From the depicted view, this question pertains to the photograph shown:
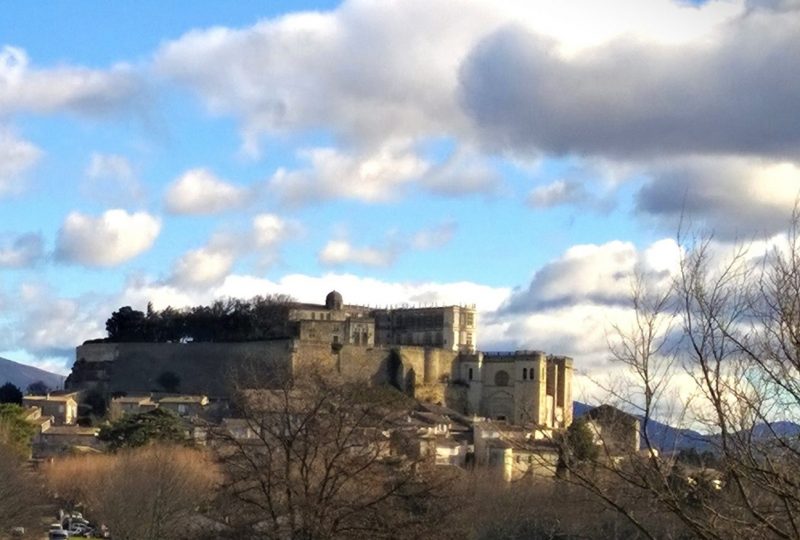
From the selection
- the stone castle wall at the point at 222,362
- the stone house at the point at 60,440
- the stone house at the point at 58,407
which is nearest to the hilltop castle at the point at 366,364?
the stone castle wall at the point at 222,362

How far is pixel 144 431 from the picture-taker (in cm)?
7256

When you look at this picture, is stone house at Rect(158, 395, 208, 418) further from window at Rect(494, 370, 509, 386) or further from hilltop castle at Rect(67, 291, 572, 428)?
window at Rect(494, 370, 509, 386)

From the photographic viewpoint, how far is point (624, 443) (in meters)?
12.0

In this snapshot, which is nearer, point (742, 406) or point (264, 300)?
point (742, 406)

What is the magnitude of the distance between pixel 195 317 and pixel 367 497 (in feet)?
271

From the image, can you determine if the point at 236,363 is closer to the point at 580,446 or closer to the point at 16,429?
the point at 16,429

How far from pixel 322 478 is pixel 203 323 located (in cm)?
8223

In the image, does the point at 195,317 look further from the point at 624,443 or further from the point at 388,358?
the point at 624,443

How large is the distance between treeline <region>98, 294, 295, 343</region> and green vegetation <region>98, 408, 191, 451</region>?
33.3 metres

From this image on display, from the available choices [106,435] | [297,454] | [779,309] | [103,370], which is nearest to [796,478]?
[779,309]

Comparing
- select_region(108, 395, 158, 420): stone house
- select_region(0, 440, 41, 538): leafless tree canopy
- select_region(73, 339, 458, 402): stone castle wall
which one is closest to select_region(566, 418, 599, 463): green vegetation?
select_region(0, 440, 41, 538): leafless tree canopy

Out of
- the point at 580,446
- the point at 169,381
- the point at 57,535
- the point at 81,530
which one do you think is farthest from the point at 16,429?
the point at 580,446

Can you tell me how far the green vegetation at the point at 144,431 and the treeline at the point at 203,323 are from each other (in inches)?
1311

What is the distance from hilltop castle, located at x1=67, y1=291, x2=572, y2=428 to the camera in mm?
101562
